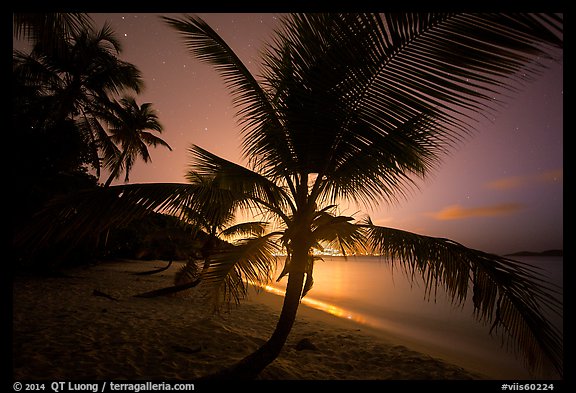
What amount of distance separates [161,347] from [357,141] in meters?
3.94

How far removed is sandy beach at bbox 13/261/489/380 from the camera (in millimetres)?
2912

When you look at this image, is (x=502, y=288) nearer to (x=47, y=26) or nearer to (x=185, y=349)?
(x=185, y=349)

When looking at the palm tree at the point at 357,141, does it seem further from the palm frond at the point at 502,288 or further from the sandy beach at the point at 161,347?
the sandy beach at the point at 161,347

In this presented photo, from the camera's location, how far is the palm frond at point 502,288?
1.91 meters

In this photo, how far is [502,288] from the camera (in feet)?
6.80

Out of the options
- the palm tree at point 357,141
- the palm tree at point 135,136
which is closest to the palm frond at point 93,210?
the palm tree at point 357,141

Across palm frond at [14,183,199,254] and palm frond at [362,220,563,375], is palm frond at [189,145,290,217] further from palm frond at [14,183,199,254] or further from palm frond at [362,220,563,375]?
palm frond at [362,220,563,375]

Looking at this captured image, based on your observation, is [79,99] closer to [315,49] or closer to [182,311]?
[182,311]

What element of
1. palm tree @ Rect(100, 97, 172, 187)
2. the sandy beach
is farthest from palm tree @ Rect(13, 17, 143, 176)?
the sandy beach

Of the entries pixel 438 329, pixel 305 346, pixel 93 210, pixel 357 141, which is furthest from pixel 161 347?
pixel 438 329

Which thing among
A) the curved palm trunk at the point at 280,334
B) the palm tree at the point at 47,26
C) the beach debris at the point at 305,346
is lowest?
the beach debris at the point at 305,346

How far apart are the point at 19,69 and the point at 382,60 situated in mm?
12353

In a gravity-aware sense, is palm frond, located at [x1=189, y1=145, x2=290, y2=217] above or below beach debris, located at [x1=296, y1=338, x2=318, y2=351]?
above

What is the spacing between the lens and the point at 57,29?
392cm
